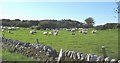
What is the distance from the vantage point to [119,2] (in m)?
32.1

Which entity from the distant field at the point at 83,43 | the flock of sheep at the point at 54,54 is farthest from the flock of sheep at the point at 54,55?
the distant field at the point at 83,43

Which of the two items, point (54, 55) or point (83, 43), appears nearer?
point (54, 55)

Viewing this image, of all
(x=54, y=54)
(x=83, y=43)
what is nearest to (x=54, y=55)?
(x=54, y=54)

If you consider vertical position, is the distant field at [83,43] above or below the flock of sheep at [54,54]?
below

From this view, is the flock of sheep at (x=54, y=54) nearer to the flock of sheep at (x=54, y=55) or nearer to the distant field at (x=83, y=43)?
the flock of sheep at (x=54, y=55)

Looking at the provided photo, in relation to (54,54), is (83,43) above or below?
below

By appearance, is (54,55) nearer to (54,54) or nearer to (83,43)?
(54,54)

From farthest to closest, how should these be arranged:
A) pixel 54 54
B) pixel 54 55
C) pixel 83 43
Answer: pixel 83 43
pixel 54 54
pixel 54 55

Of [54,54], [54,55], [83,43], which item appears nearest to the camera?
[54,55]

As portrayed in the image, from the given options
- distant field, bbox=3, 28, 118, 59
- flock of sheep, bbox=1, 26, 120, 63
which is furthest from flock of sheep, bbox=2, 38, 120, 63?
distant field, bbox=3, 28, 118, 59

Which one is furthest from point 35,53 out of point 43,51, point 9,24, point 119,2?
point 9,24

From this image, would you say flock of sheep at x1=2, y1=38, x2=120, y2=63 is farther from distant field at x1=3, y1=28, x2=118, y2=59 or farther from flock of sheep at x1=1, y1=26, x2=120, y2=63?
distant field at x1=3, y1=28, x2=118, y2=59

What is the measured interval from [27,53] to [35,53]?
1.09 m

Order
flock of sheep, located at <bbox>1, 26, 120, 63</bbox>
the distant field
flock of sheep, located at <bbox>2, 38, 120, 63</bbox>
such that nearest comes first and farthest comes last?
flock of sheep, located at <bbox>2, 38, 120, 63</bbox>, flock of sheep, located at <bbox>1, 26, 120, 63</bbox>, the distant field
